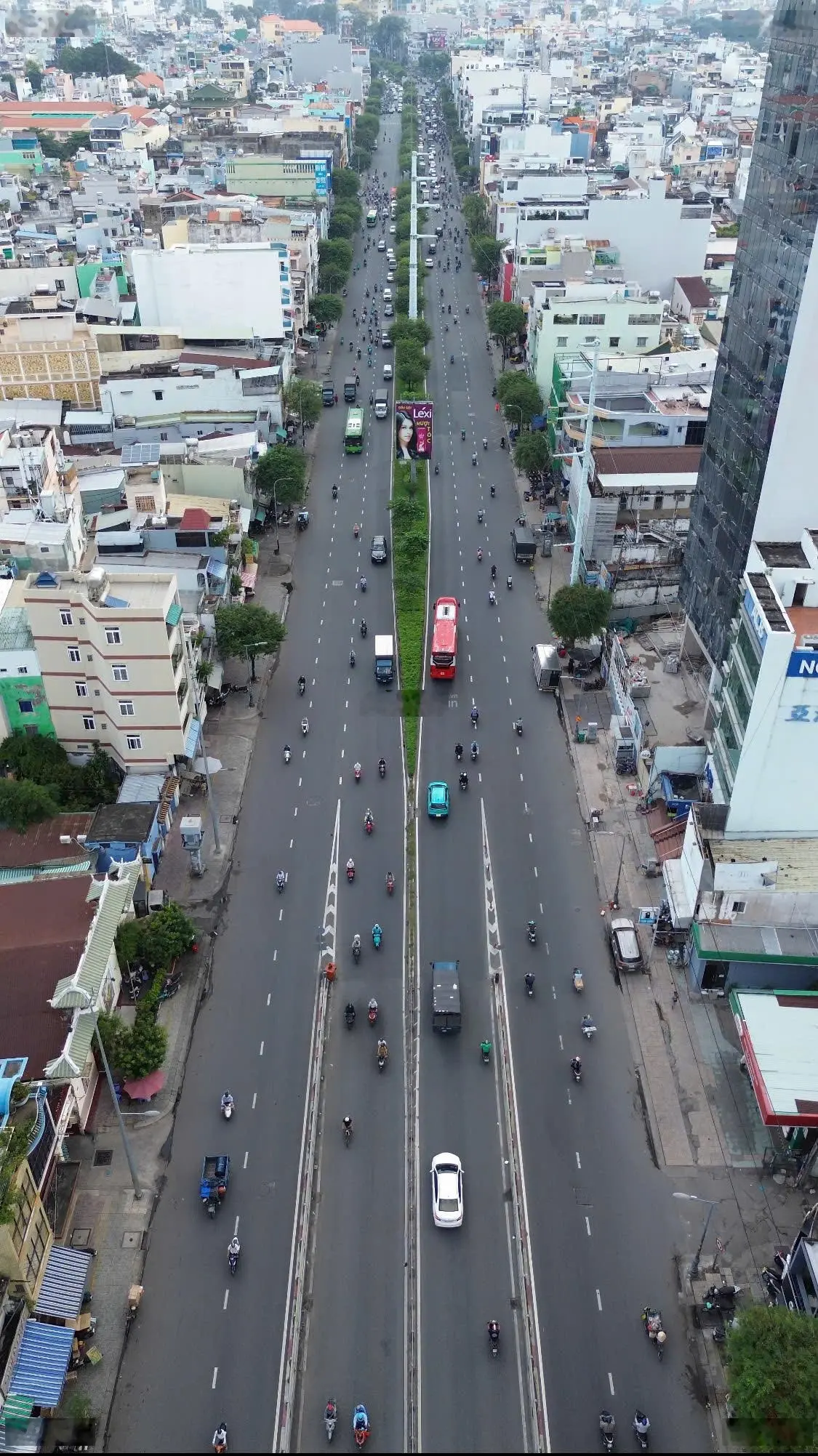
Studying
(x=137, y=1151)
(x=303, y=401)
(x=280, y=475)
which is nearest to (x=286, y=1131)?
(x=137, y=1151)

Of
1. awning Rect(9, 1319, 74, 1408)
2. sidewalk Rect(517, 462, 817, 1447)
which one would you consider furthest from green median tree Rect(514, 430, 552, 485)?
awning Rect(9, 1319, 74, 1408)

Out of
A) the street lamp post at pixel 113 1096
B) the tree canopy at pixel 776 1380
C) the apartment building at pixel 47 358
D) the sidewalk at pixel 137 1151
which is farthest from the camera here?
the apartment building at pixel 47 358

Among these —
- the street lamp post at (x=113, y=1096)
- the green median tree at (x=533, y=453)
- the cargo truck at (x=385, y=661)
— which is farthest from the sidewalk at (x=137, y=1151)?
the green median tree at (x=533, y=453)

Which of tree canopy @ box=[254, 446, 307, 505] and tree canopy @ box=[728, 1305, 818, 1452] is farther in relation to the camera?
tree canopy @ box=[254, 446, 307, 505]

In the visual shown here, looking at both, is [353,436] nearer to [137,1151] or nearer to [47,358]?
[47,358]

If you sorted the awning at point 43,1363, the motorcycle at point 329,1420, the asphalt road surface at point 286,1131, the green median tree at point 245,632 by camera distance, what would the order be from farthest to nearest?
the green median tree at point 245,632
the asphalt road surface at point 286,1131
the motorcycle at point 329,1420
the awning at point 43,1363

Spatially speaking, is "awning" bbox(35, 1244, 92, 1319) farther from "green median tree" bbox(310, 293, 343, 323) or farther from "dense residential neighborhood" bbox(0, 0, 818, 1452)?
"green median tree" bbox(310, 293, 343, 323)

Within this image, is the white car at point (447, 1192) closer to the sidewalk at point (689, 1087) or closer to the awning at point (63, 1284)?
the sidewalk at point (689, 1087)
